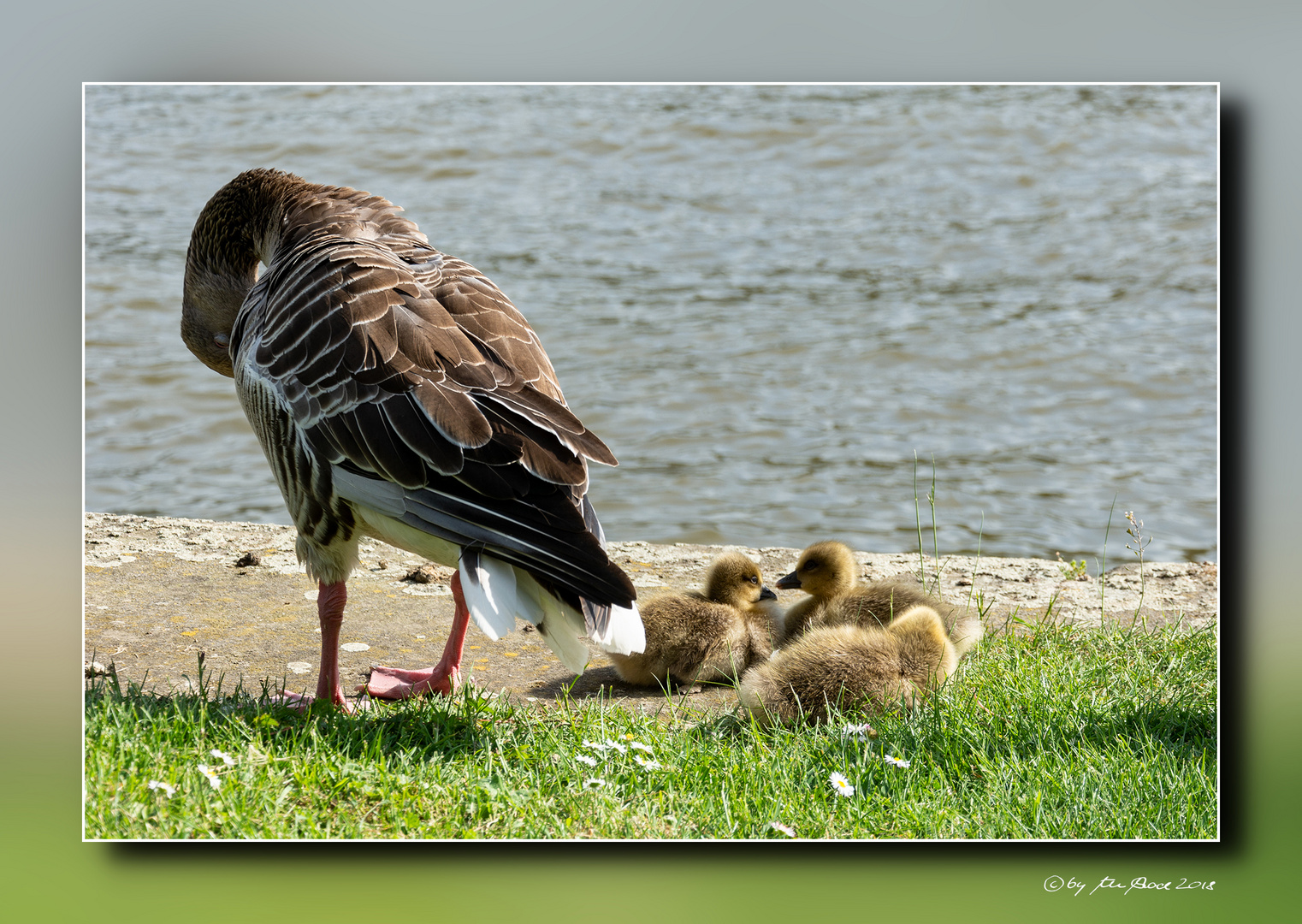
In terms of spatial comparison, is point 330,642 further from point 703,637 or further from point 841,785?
point 841,785

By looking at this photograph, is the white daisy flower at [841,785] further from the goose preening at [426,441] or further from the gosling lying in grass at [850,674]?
the goose preening at [426,441]

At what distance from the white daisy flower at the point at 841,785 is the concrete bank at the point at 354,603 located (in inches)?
27.4

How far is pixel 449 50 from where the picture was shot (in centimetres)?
331

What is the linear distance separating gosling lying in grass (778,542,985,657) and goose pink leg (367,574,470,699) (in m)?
1.16

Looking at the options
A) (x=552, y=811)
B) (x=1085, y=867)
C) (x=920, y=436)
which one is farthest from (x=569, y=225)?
(x=1085, y=867)

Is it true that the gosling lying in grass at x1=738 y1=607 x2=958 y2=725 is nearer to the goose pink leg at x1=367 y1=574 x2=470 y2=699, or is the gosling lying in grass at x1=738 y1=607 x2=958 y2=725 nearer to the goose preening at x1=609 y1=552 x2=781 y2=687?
the goose preening at x1=609 y1=552 x2=781 y2=687

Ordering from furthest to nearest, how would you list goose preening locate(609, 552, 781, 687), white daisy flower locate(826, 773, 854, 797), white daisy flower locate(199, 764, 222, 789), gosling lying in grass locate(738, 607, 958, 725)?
goose preening locate(609, 552, 781, 687)
gosling lying in grass locate(738, 607, 958, 725)
white daisy flower locate(826, 773, 854, 797)
white daisy flower locate(199, 764, 222, 789)

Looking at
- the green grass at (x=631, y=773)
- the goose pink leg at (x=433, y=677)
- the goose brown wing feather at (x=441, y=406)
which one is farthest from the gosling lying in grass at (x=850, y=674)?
the goose pink leg at (x=433, y=677)

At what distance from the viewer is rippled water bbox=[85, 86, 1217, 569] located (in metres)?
3.54

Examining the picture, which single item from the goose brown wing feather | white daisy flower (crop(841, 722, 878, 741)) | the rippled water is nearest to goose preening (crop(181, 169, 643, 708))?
the goose brown wing feather

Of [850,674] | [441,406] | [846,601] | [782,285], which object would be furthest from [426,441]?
[782,285]

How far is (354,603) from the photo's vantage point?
423 cm

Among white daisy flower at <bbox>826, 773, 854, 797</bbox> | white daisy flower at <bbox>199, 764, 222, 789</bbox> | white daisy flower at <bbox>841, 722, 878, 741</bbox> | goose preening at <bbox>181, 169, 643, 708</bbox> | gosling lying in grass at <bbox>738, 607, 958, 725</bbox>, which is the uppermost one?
goose preening at <bbox>181, 169, 643, 708</bbox>

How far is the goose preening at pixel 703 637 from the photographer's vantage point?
3723 millimetres
